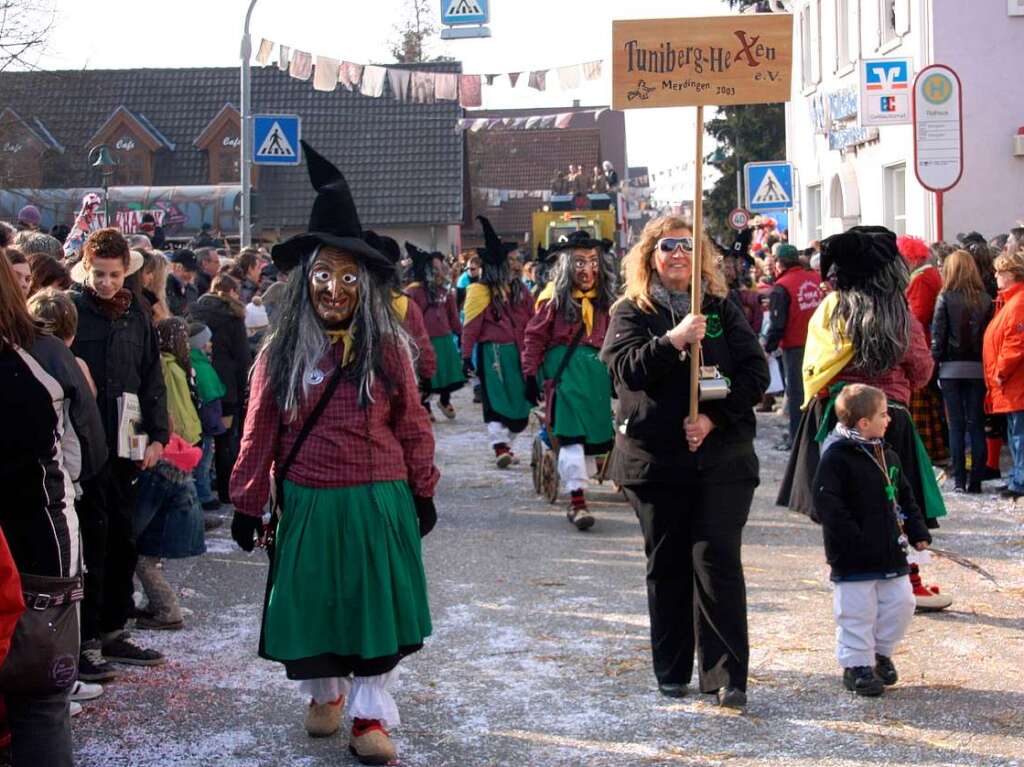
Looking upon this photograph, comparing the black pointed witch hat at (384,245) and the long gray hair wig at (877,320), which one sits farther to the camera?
the long gray hair wig at (877,320)

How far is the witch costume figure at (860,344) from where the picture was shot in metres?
6.98

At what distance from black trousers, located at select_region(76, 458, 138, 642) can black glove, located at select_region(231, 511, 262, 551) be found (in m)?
1.04

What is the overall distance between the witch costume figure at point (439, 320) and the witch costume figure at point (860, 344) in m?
9.40

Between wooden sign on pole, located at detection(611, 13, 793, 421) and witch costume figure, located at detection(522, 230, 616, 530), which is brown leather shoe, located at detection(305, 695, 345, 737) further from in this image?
witch costume figure, located at detection(522, 230, 616, 530)

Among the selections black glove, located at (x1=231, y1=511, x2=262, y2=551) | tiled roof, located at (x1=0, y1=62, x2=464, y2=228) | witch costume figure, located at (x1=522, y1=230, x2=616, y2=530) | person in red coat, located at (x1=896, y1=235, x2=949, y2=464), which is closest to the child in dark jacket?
black glove, located at (x1=231, y1=511, x2=262, y2=551)

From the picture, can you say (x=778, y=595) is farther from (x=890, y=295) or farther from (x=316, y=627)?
(x=316, y=627)

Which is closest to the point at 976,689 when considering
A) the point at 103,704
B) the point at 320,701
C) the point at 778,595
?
the point at 778,595

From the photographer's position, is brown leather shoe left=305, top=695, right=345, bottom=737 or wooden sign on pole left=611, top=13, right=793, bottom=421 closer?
brown leather shoe left=305, top=695, right=345, bottom=737

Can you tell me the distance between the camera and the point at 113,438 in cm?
648

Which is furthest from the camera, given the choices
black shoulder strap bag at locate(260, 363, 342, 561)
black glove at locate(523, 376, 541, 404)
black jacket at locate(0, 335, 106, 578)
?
black glove at locate(523, 376, 541, 404)

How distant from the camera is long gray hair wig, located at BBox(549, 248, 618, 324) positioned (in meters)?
10.5

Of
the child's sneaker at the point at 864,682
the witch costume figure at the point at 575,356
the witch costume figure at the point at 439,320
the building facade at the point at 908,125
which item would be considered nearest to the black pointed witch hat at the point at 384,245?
the child's sneaker at the point at 864,682

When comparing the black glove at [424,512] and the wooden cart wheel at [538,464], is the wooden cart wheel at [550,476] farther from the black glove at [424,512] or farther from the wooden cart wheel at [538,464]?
the black glove at [424,512]

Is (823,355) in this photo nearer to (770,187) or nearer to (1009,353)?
(1009,353)
